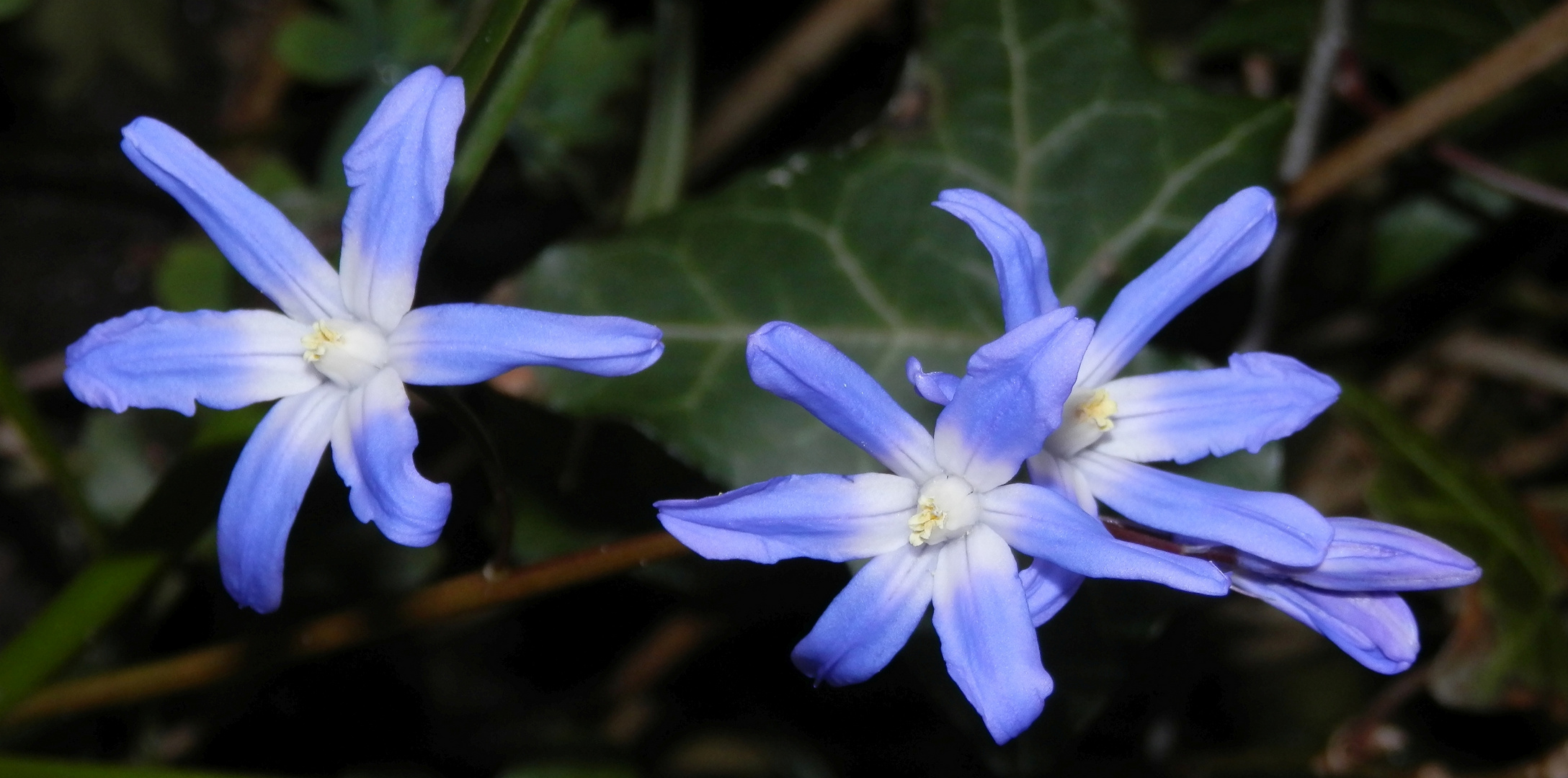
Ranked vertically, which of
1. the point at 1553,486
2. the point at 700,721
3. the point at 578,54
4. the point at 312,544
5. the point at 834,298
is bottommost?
the point at 1553,486

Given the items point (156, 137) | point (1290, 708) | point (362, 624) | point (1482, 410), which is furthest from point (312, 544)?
point (1482, 410)

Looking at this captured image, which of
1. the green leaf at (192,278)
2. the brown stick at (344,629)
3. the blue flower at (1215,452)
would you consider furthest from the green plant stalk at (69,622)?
the blue flower at (1215,452)

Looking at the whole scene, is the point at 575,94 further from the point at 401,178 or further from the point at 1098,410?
the point at 1098,410

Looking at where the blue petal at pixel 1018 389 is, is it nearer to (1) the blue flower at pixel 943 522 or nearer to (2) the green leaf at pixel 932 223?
(1) the blue flower at pixel 943 522

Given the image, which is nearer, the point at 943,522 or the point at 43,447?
the point at 943,522

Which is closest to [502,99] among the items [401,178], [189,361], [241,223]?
[401,178]

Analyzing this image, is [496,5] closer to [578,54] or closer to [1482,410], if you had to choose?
[578,54]
